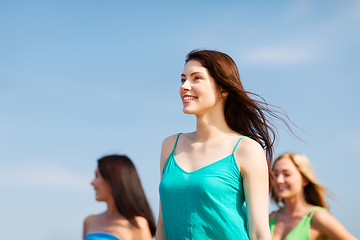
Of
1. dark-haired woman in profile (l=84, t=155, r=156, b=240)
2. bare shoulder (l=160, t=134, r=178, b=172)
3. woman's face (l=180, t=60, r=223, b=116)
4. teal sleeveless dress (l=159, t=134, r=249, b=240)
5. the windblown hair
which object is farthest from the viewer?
the windblown hair

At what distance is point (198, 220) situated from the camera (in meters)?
3.48

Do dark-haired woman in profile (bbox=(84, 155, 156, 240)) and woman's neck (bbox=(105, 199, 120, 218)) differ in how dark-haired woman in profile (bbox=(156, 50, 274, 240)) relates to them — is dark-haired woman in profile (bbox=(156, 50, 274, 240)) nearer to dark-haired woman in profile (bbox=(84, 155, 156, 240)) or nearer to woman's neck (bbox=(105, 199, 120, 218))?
dark-haired woman in profile (bbox=(84, 155, 156, 240))

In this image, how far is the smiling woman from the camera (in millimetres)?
3490

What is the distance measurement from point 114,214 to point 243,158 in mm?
3762

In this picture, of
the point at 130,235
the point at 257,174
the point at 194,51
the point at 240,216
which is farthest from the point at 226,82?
the point at 130,235

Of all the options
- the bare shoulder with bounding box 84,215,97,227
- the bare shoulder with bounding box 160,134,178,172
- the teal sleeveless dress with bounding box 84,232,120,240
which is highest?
the bare shoulder with bounding box 160,134,178,172

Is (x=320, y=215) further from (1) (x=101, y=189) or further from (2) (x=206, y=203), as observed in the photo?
(2) (x=206, y=203)

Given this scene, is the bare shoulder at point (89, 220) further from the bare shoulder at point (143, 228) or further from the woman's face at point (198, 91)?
the woman's face at point (198, 91)

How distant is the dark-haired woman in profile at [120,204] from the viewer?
22.0ft

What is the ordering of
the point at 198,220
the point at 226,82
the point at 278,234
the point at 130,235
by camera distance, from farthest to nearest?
the point at 278,234, the point at 130,235, the point at 226,82, the point at 198,220

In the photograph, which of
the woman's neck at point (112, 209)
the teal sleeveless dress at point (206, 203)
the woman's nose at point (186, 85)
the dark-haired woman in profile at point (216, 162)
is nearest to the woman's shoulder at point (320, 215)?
the woman's neck at point (112, 209)

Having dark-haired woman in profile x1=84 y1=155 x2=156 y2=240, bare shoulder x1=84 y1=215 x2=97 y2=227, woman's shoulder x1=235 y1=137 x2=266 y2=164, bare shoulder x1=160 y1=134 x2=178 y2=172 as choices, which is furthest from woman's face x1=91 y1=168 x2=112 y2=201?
woman's shoulder x1=235 y1=137 x2=266 y2=164

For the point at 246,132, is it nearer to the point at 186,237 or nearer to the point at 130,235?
the point at 186,237

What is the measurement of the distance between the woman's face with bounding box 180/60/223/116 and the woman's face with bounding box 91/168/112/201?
351cm
